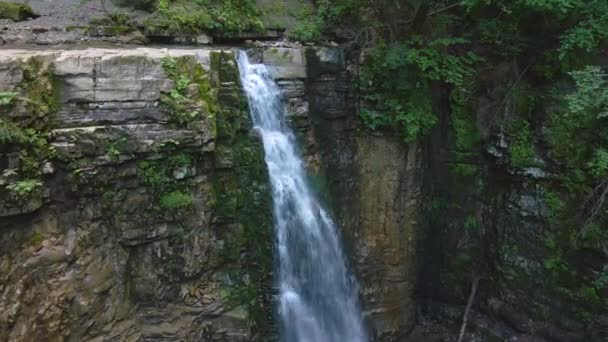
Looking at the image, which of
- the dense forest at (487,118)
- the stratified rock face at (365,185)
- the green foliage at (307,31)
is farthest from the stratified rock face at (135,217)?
the dense forest at (487,118)

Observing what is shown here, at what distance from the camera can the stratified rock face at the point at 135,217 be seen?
5098mm

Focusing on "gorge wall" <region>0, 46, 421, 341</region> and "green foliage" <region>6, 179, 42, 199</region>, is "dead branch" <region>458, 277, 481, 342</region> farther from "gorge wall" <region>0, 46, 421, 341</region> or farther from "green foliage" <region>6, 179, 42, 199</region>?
"green foliage" <region>6, 179, 42, 199</region>

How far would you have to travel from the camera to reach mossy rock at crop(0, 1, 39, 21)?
Result: 7398mm

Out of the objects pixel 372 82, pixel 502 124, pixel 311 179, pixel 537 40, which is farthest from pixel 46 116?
pixel 537 40

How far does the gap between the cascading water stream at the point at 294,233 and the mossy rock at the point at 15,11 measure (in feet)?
11.8

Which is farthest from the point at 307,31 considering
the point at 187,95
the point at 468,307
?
the point at 468,307

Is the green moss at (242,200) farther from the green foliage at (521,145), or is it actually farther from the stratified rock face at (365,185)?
the green foliage at (521,145)

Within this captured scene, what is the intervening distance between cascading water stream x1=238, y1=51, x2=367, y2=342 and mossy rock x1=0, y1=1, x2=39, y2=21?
11.8 feet

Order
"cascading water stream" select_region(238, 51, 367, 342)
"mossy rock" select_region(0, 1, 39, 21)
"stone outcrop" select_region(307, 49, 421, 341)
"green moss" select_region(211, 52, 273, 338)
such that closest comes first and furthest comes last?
"green moss" select_region(211, 52, 273, 338) → "cascading water stream" select_region(238, 51, 367, 342) → "mossy rock" select_region(0, 1, 39, 21) → "stone outcrop" select_region(307, 49, 421, 341)

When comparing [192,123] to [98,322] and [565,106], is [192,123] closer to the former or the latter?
[98,322]

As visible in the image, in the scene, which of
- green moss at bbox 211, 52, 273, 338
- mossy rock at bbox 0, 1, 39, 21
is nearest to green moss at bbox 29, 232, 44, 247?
green moss at bbox 211, 52, 273, 338

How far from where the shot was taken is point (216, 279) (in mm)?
6348

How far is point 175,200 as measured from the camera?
5852 millimetres

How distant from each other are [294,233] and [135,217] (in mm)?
2230
